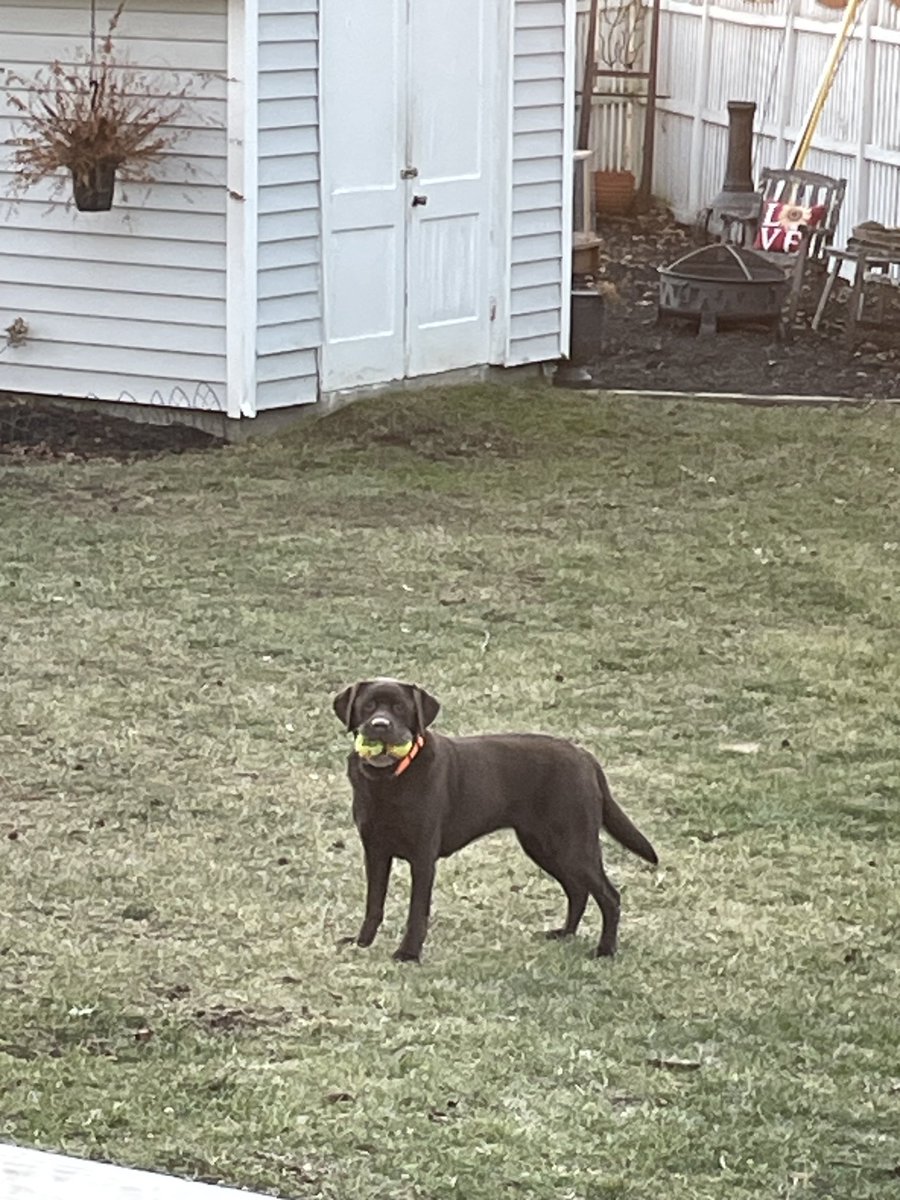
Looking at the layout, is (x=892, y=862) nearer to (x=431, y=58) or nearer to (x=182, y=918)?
(x=182, y=918)

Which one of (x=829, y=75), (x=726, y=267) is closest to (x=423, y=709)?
(x=726, y=267)

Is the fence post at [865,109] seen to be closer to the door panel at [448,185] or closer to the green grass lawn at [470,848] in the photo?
the door panel at [448,185]

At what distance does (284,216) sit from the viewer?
476 inches

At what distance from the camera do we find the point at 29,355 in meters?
12.7

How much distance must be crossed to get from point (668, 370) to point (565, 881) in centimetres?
966

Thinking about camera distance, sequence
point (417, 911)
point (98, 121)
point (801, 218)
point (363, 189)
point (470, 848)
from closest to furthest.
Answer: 1. point (417, 911)
2. point (470, 848)
3. point (98, 121)
4. point (363, 189)
5. point (801, 218)

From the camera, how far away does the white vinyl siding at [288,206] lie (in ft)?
39.0

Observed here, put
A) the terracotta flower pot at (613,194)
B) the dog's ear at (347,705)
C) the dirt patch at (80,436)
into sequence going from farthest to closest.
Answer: the terracotta flower pot at (613,194) → the dirt patch at (80,436) → the dog's ear at (347,705)

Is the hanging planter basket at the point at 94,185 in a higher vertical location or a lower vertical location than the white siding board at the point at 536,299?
higher

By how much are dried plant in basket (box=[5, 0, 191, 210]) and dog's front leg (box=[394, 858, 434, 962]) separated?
7416mm

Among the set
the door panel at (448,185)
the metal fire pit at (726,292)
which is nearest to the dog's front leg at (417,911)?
the door panel at (448,185)

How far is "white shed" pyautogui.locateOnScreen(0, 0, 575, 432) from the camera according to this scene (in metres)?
11.9

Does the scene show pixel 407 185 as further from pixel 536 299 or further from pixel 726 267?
pixel 726 267

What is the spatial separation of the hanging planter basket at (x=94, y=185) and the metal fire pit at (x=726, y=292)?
500 centimetres
